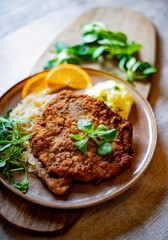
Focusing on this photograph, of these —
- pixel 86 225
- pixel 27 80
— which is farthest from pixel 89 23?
pixel 86 225

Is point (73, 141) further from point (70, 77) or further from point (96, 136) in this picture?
point (70, 77)

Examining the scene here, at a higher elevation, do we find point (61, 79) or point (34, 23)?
point (34, 23)

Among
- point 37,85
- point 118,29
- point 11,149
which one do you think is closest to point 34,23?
point 118,29

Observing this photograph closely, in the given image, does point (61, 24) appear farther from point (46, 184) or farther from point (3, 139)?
point (46, 184)

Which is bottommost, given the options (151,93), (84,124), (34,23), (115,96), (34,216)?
(151,93)

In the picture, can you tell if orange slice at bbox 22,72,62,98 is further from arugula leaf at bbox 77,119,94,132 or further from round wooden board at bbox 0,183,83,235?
round wooden board at bbox 0,183,83,235

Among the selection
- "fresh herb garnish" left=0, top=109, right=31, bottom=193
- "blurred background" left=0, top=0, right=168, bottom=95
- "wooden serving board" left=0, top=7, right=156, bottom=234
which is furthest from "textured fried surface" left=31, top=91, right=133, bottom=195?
"blurred background" left=0, top=0, right=168, bottom=95
